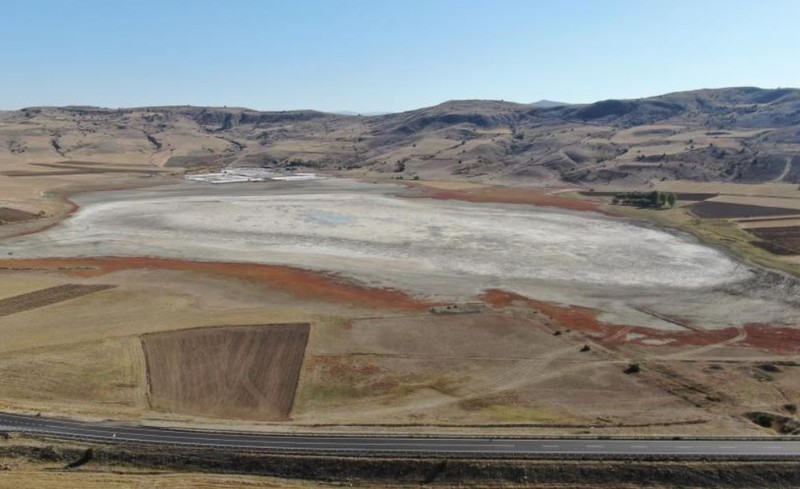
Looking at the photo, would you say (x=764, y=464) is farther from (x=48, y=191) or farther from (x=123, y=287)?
(x=48, y=191)

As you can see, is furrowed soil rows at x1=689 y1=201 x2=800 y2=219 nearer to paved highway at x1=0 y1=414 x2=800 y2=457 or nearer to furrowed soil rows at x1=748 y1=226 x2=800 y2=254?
furrowed soil rows at x1=748 y1=226 x2=800 y2=254

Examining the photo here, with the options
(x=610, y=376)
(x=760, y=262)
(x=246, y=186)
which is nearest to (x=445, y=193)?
(x=246, y=186)

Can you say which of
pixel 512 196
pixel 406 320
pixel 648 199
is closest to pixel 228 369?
pixel 406 320

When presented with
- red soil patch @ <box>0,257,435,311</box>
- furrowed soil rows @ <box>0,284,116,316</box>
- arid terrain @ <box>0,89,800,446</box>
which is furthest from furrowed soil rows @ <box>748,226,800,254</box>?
furrowed soil rows @ <box>0,284,116,316</box>

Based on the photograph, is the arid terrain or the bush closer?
the arid terrain

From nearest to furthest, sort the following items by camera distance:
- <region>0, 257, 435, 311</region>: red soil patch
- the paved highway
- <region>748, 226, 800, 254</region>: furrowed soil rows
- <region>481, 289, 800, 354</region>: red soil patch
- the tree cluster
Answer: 1. the paved highway
2. <region>481, 289, 800, 354</region>: red soil patch
3. <region>0, 257, 435, 311</region>: red soil patch
4. <region>748, 226, 800, 254</region>: furrowed soil rows
5. the tree cluster

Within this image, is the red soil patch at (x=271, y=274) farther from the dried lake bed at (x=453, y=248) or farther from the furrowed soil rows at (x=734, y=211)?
the furrowed soil rows at (x=734, y=211)
